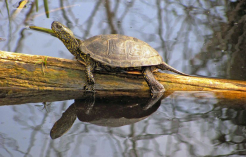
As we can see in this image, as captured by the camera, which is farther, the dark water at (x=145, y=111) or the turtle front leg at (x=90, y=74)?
the turtle front leg at (x=90, y=74)

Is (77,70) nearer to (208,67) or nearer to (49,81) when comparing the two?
(49,81)

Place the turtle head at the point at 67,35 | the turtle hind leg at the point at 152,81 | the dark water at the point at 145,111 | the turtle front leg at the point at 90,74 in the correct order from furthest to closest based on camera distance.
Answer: the turtle head at the point at 67,35
the turtle hind leg at the point at 152,81
the turtle front leg at the point at 90,74
the dark water at the point at 145,111

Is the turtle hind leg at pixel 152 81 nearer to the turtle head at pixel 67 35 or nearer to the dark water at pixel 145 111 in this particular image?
the dark water at pixel 145 111

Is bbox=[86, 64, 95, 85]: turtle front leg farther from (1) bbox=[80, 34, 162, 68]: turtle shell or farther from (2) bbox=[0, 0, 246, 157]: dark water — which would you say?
(2) bbox=[0, 0, 246, 157]: dark water

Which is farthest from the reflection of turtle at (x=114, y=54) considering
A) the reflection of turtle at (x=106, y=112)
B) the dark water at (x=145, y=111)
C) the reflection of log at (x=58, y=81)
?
the dark water at (x=145, y=111)

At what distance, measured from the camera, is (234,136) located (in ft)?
13.0

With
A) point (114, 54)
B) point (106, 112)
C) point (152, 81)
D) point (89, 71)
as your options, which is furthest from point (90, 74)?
point (152, 81)

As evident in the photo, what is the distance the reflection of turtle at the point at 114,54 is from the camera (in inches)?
182

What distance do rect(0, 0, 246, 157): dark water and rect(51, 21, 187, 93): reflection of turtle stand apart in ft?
1.53

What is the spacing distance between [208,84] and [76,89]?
7.03ft

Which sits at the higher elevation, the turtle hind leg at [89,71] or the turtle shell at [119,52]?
the turtle shell at [119,52]

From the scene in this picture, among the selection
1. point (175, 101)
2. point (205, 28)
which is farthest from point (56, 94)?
point (205, 28)

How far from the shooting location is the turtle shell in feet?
15.2

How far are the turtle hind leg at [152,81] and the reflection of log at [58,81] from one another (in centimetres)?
13
